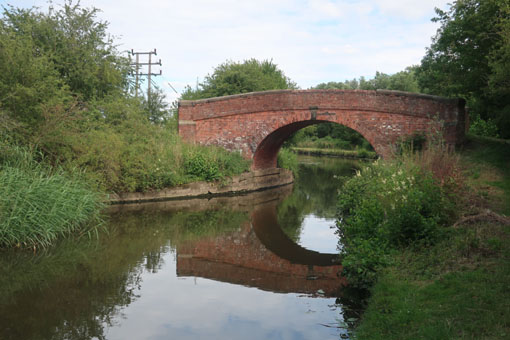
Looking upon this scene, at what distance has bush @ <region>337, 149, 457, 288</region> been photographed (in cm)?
552

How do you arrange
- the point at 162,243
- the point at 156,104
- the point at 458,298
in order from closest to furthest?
1. the point at 458,298
2. the point at 162,243
3. the point at 156,104

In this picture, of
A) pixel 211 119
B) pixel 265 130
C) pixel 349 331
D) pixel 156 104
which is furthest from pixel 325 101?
pixel 349 331

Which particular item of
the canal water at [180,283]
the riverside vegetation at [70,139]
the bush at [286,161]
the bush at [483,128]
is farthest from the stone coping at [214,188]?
the bush at [483,128]

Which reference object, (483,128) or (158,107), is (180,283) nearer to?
(158,107)

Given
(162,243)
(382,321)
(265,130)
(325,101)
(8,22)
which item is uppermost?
(8,22)

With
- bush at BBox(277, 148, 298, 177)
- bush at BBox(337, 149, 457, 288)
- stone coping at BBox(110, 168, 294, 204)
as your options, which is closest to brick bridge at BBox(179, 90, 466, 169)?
stone coping at BBox(110, 168, 294, 204)

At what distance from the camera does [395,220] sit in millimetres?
5703

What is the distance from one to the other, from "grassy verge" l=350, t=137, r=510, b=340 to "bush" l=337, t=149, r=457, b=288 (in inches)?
7.6

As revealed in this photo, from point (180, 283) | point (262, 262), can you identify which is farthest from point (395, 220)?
point (180, 283)

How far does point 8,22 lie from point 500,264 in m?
14.8

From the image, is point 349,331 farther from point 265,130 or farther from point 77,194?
point 265,130

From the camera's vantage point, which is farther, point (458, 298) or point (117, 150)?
point (117, 150)

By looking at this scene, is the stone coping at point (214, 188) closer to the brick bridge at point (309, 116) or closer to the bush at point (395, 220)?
the brick bridge at point (309, 116)

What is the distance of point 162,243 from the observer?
8586 mm
